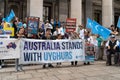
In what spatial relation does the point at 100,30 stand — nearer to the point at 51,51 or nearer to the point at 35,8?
the point at 51,51

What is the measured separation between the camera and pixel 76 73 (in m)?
13.2

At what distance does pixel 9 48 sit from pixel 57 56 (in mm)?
2728

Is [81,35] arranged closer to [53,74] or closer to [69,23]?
[69,23]

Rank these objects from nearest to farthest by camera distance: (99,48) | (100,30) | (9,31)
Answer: (9,31) < (100,30) < (99,48)

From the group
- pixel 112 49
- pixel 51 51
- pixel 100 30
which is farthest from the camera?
pixel 100 30

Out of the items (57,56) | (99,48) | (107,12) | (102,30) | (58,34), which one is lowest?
(57,56)

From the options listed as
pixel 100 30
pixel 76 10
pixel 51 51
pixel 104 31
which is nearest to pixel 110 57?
pixel 104 31

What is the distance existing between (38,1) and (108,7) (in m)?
7.83

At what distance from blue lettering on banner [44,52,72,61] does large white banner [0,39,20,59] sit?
64.5 inches

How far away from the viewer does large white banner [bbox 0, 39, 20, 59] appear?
13.8 m

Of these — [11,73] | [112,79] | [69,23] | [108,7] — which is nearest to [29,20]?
[69,23]

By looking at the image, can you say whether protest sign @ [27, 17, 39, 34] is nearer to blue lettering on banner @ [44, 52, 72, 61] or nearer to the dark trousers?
blue lettering on banner @ [44, 52, 72, 61]

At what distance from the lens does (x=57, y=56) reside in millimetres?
15414

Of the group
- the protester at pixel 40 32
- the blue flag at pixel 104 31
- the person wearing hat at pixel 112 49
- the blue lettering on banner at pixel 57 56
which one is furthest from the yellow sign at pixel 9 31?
the person wearing hat at pixel 112 49
